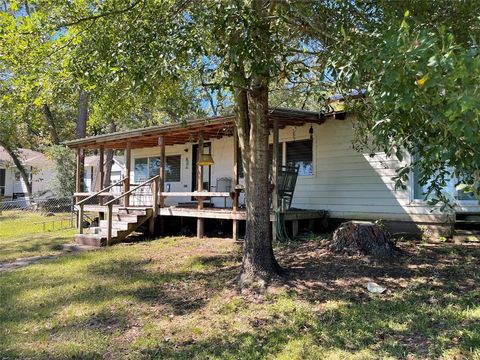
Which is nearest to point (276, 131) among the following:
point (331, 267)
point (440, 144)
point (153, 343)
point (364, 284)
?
point (331, 267)

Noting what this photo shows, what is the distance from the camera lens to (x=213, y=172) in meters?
13.8

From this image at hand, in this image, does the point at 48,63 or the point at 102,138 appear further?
the point at 102,138

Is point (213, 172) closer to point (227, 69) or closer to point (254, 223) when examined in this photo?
point (254, 223)

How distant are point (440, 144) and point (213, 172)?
11219mm

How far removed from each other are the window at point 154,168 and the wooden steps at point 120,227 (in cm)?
355

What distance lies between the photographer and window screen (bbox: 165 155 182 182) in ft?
50.1

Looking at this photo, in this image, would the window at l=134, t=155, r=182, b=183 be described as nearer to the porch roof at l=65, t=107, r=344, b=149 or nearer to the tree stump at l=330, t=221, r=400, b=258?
the porch roof at l=65, t=107, r=344, b=149

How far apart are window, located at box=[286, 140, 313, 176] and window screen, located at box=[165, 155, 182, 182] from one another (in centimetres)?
516

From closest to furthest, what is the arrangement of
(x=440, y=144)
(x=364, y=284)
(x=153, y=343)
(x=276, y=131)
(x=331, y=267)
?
(x=440, y=144) < (x=153, y=343) < (x=364, y=284) < (x=331, y=267) < (x=276, y=131)

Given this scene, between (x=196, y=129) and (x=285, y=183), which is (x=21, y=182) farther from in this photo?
(x=285, y=183)

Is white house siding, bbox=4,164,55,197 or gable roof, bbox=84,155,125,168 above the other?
gable roof, bbox=84,155,125,168

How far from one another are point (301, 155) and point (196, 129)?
2.86m

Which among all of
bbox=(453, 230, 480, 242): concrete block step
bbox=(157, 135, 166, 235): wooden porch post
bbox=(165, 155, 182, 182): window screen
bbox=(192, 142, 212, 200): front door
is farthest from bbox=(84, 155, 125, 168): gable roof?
bbox=(453, 230, 480, 242): concrete block step

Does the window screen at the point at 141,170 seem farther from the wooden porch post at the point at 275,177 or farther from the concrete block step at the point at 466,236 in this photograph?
the concrete block step at the point at 466,236
